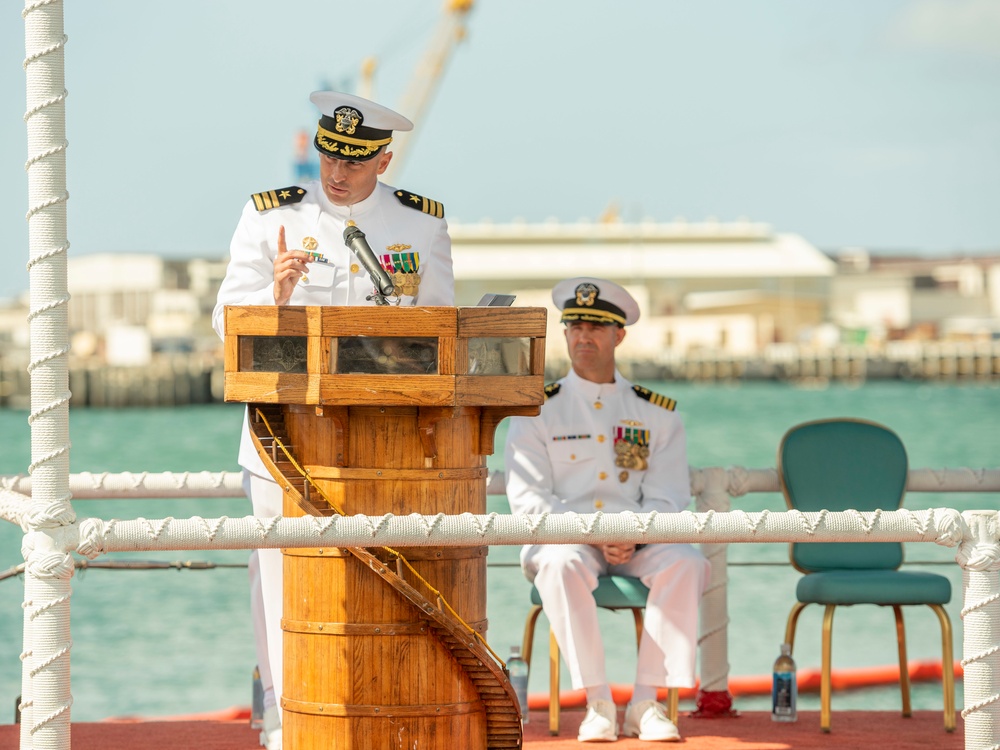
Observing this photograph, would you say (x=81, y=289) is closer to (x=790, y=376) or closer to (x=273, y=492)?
(x=790, y=376)

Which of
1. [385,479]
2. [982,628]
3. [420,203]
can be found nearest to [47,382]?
[385,479]

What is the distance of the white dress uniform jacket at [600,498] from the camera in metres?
4.72

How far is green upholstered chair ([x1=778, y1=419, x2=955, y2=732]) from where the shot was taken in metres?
5.12

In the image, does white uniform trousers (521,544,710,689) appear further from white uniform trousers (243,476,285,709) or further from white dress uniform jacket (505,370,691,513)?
white uniform trousers (243,476,285,709)

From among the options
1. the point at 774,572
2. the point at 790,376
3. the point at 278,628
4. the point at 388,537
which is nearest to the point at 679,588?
the point at 278,628

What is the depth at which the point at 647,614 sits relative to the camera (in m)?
4.79

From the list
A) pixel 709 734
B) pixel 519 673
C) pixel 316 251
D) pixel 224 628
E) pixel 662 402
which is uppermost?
pixel 316 251

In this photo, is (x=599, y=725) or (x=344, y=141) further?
(x=599, y=725)

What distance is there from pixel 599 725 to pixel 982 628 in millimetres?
1340

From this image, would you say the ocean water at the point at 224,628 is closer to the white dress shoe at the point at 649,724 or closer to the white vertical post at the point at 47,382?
the white dress shoe at the point at 649,724

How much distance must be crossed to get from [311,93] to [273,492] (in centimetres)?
93

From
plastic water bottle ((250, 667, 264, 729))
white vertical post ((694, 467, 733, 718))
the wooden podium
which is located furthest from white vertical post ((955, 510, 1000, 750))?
plastic water bottle ((250, 667, 264, 729))

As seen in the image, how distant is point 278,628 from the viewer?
4.03m

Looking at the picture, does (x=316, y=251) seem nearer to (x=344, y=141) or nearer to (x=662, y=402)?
(x=344, y=141)
